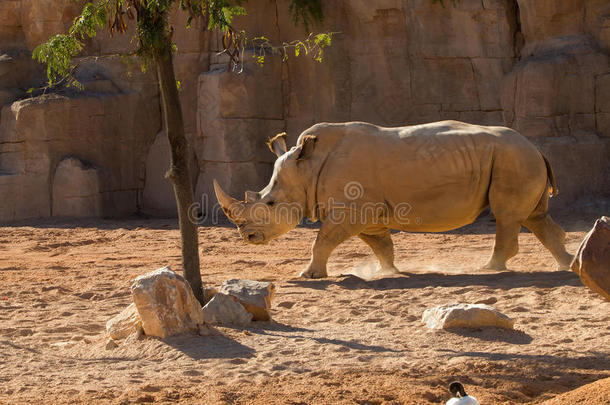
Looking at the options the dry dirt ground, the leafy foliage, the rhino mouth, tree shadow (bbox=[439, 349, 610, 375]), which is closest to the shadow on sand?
the dry dirt ground

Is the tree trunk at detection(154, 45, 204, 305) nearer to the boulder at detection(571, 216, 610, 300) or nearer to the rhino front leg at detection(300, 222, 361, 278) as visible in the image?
the rhino front leg at detection(300, 222, 361, 278)

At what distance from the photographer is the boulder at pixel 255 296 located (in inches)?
260

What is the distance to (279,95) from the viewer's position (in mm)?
15625

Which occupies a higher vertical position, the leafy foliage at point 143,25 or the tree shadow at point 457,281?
the leafy foliage at point 143,25

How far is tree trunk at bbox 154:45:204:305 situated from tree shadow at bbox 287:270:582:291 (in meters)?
1.49

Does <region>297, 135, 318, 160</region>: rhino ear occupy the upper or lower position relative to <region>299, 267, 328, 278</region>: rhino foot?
upper

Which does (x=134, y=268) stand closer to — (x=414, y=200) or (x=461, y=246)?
(x=414, y=200)

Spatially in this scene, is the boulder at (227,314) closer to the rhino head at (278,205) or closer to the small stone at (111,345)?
the small stone at (111,345)

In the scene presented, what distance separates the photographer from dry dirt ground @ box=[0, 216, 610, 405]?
5.04 metres

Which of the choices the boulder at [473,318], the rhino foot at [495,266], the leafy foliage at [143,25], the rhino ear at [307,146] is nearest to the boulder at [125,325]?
the leafy foliage at [143,25]

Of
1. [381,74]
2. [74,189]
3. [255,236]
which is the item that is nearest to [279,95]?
[381,74]

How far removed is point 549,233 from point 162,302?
462cm

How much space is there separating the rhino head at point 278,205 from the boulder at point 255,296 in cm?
235

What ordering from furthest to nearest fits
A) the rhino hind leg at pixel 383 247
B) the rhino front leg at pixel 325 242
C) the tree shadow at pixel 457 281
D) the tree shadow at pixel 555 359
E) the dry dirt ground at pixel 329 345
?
the rhino hind leg at pixel 383 247 < the rhino front leg at pixel 325 242 < the tree shadow at pixel 457 281 < the tree shadow at pixel 555 359 < the dry dirt ground at pixel 329 345
